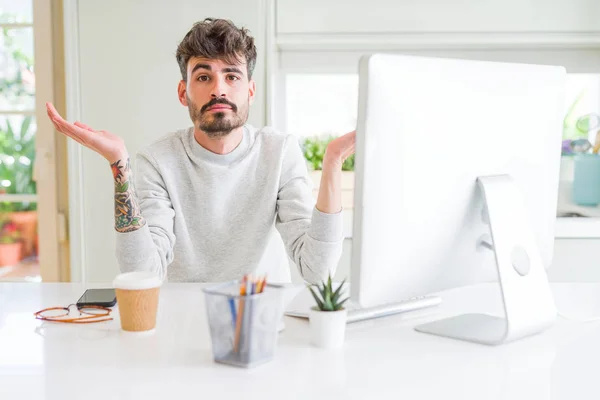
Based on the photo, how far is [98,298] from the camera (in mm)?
1356

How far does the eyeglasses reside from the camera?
1.25 m

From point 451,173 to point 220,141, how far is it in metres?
0.85

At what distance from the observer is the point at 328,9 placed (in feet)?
8.76

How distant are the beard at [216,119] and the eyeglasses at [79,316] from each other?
2.05ft

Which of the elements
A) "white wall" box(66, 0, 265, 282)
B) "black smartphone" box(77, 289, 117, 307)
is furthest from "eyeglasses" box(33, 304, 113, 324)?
"white wall" box(66, 0, 265, 282)

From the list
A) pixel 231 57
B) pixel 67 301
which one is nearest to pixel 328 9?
pixel 231 57

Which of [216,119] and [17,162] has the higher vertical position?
[216,119]

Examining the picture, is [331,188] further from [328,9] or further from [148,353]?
[328,9]

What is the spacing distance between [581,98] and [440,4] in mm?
849

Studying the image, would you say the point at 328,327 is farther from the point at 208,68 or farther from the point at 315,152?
the point at 315,152

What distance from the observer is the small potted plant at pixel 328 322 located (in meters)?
1.09

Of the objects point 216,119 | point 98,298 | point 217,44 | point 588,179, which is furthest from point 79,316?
point 588,179

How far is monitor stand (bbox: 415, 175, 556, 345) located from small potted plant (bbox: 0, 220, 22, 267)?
2276mm

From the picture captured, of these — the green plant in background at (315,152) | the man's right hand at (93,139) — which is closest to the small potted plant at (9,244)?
the green plant in background at (315,152)
